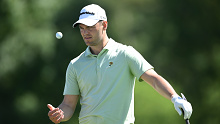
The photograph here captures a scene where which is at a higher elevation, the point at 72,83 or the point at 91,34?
the point at 91,34

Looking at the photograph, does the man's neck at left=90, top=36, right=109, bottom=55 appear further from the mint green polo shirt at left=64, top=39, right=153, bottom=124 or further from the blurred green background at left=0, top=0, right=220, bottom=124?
the blurred green background at left=0, top=0, right=220, bottom=124

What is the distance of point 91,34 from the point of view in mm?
4516

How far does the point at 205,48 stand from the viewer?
1602cm

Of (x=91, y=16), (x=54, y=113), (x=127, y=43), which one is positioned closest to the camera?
(x=54, y=113)

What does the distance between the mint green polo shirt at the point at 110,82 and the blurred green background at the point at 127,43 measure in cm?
981

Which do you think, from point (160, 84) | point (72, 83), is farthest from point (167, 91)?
point (72, 83)

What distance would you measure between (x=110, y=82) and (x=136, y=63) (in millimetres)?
260

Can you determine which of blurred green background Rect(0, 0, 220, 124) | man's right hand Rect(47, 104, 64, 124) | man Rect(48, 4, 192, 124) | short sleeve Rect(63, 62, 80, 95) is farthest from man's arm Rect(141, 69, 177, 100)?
blurred green background Rect(0, 0, 220, 124)

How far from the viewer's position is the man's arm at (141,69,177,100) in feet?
14.1

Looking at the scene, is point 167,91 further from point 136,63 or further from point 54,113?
point 54,113

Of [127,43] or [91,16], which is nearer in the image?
[91,16]

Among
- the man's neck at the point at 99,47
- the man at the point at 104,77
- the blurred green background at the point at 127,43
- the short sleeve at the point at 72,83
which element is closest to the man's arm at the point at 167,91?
the man at the point at 104,77

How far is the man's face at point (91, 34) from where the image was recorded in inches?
178

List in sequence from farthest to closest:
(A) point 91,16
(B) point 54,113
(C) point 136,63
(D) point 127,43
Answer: (D) point 127,43, (A) point 91,16, (C) point 136,63, (B) point 54,113
